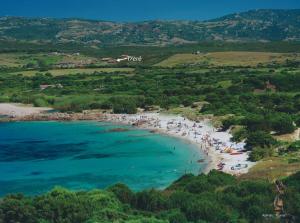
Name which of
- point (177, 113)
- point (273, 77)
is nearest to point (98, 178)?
point (177, 113)

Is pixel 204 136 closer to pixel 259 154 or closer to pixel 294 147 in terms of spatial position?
pixel 259 154

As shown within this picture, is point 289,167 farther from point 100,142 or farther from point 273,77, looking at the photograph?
point 273,77

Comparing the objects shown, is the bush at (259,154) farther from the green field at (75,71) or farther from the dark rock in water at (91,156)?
the green field at (75,71)

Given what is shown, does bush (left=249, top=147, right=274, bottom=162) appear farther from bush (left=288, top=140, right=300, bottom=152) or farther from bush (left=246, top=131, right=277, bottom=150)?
bush (left=246, top=131, right=277, bottom=150)

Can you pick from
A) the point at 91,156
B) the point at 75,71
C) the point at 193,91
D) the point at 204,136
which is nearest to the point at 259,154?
the point at 204,136

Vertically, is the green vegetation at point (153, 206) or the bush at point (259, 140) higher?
the green vegetation at point (153, 206)

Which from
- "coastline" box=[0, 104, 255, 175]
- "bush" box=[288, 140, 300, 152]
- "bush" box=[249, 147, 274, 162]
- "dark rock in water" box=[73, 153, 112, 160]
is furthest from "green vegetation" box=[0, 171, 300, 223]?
"dark rock in water" box=[73, 153, 112, 160]

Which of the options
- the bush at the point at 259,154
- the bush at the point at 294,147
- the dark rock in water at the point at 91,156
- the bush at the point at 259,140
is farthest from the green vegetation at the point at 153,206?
the dark rock in water at the point at 91,156

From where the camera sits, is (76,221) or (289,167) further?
(289,167)
